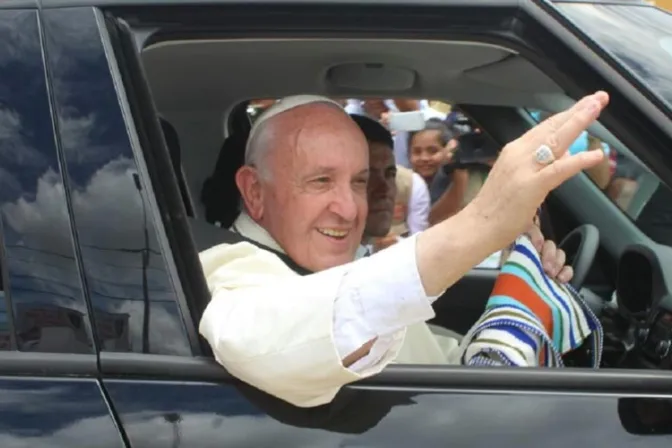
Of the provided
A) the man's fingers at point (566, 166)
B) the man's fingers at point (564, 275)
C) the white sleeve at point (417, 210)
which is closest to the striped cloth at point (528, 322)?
the man's fingers at point (564, 275)

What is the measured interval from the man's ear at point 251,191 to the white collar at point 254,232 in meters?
0.02

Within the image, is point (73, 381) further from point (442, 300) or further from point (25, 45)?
point (442, 300)

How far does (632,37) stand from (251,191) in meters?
0.83

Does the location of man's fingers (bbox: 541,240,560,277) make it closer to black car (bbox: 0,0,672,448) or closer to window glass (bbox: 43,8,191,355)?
black car (bbox: 0,0,672,448)

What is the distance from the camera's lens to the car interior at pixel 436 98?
1.90m

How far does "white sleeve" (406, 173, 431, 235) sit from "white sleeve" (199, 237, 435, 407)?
8.79 ft

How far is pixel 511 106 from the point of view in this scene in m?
2.58

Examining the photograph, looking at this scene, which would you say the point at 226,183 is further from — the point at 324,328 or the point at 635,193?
the point at 324,328

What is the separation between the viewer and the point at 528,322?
1808mm

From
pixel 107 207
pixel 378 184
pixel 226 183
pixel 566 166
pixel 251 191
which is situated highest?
pixel 566 166

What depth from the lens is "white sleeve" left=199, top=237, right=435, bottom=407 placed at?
4.53 ft

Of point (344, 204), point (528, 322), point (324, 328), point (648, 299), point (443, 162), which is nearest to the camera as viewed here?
point (324, 328)

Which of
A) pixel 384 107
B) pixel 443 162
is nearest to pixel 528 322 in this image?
pixel 384 107

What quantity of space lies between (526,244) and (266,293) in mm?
711
